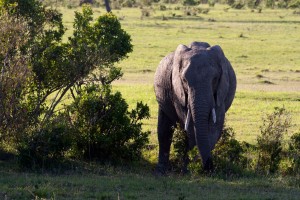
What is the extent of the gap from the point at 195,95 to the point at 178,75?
0.93 m

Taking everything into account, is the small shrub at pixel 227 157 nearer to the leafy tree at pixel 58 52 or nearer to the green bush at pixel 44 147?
the green bush at pixel 44 147

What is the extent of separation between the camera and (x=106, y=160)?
14156 mm

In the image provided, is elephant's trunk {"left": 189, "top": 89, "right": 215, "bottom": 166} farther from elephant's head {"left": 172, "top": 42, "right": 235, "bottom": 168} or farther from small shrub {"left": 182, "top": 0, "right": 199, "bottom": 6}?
small shrub {"left": 182, "top": 0, "right": 199, "bottom": 6}

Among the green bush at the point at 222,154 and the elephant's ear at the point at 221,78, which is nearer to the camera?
the elephant's ear at the point at 221,78

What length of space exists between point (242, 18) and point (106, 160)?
37770 mm

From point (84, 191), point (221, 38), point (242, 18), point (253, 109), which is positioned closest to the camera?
point (84, 191)

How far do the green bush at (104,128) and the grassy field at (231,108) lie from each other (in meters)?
0.42

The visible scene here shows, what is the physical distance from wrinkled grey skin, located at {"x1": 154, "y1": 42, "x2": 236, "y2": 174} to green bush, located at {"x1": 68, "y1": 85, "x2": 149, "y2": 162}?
0.55 metres

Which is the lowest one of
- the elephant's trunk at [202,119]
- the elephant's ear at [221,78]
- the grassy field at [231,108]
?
the grassy field at [231,108]

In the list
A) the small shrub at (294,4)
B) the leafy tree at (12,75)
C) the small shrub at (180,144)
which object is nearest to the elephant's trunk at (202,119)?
the small shrub at (180,144)

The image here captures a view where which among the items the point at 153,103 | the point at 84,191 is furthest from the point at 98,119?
the point at 153,103

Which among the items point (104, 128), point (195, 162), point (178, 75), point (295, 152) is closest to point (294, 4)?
point (295, 152)

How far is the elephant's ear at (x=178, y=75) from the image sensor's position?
1323 cm

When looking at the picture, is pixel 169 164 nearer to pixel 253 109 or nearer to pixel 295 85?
pixel 253 109
